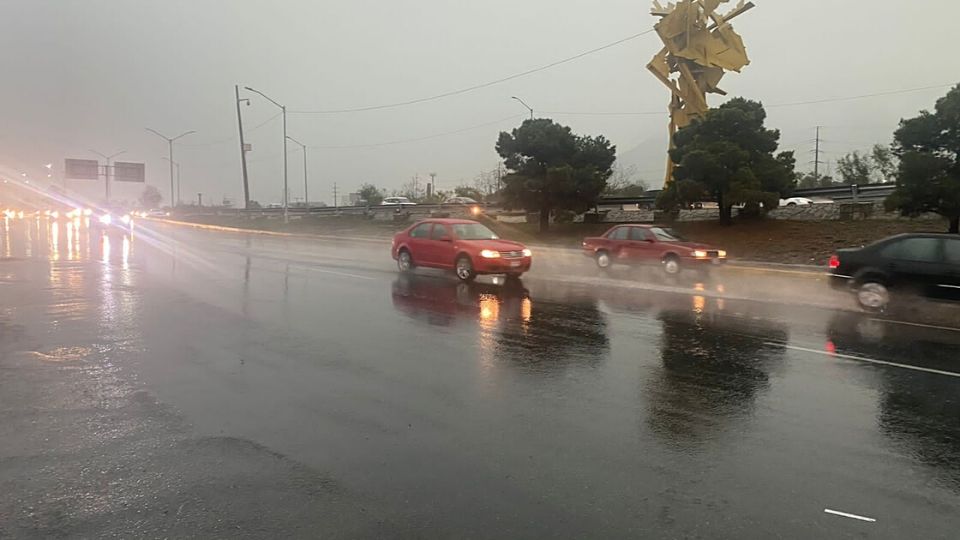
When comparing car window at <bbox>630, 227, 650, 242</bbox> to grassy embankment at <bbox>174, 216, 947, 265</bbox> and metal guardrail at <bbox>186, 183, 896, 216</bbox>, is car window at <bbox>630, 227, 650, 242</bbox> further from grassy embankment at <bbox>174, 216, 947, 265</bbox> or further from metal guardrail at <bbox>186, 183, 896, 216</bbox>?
metal guardrail at <bbox>186, 183, 896, 216</bbox>

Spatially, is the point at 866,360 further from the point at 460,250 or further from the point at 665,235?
the point at 665,235

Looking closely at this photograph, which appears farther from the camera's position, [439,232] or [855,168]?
[855,168]

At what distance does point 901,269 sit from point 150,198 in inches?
5978

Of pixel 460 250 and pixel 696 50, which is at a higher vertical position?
pixel 696 50

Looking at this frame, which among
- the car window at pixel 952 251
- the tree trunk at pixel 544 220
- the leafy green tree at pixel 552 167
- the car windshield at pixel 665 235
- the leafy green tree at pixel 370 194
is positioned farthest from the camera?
the leafy green tree at pixel 370 194

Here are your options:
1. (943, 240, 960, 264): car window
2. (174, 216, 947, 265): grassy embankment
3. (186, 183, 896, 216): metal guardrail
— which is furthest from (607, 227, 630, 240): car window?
(186, 183, 896, 216): metal guardrail

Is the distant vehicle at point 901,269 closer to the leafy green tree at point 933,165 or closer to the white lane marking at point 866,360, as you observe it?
the white lane marking at point 866,360

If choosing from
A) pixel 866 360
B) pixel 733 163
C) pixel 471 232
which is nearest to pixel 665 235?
pixel 471 232

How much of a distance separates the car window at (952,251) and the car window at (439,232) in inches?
406

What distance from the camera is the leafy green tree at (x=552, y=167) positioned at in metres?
33.0

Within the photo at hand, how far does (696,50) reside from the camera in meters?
35.0

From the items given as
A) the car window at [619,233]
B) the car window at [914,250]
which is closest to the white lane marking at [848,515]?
the car window at [914,250]

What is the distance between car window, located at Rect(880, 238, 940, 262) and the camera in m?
11.9

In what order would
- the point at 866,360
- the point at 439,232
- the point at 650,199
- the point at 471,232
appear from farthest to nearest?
the point at 650,199
the point at 439,232
the point at 471,232
the point at 866,360
